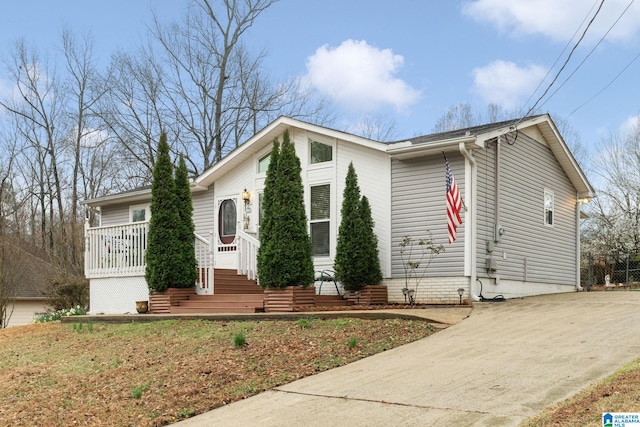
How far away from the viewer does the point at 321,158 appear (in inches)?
587

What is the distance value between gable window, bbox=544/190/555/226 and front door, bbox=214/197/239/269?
7910 mm

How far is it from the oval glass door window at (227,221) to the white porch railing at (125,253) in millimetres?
1585

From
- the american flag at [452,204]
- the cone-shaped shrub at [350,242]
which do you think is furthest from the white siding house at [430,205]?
the cone-shaped shrub at [350,242]

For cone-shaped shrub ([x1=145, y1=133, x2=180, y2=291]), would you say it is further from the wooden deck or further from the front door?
the front door

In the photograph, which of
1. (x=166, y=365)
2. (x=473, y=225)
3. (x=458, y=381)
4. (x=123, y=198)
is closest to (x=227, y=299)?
(x=166, y=365)

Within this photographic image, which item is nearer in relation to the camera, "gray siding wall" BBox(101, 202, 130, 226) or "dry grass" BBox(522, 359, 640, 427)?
"dry grass" BBox(522, 359, 640, 427)

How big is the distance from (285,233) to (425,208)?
11.1 ft

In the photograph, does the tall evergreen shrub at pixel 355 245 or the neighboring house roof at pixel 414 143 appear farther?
the neighboring house roof at pixel 414 143

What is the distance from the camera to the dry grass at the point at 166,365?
6.56 metres

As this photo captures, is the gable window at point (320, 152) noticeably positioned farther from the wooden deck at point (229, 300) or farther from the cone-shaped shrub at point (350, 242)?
the wooden deck at point (229, 300)

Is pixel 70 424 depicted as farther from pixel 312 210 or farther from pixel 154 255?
pixel 312 210

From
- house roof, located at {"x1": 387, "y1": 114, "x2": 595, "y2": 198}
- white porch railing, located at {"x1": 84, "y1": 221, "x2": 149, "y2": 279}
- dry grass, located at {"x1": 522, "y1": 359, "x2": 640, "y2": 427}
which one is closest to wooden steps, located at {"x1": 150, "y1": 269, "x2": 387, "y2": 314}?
white porch railing, located at {"x1": 84, "y1": 221, "x2": 149, "y2": 279}

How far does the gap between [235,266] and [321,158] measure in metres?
3.54

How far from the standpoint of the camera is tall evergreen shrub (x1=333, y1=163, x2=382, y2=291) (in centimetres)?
1272
